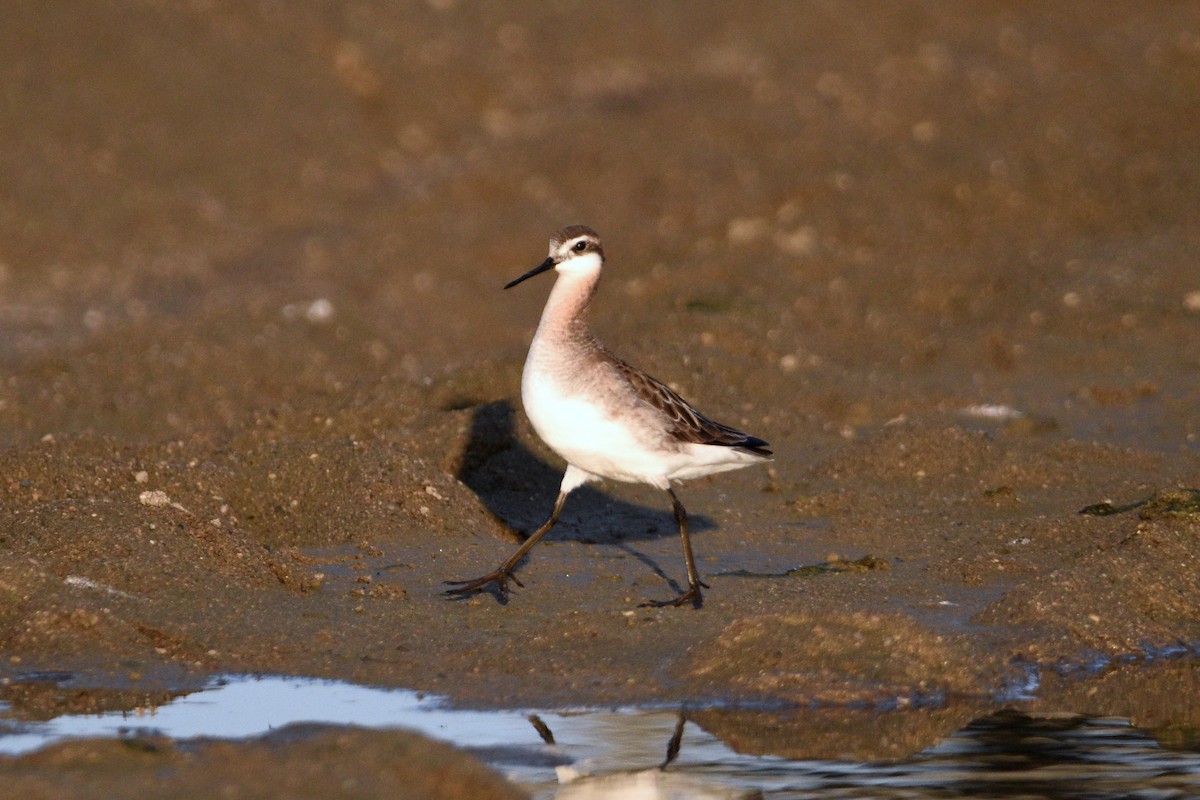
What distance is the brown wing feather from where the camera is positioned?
8320 mm

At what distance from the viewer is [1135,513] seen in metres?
9.33

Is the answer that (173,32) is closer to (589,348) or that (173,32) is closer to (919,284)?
(919,284)

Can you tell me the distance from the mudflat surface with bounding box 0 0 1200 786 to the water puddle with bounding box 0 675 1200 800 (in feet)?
0.65

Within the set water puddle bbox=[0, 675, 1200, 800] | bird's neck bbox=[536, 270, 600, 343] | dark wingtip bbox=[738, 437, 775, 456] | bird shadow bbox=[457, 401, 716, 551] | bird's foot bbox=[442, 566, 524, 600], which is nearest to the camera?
water puddle bbox=[0, 675, 1200, 800]

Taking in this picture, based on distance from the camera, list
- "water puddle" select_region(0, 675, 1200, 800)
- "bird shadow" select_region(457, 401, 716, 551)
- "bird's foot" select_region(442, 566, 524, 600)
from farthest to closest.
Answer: "bird shadow" select_region(457, 401, 716, 551) → "bird's foot" select_region(442, 566, 524, 600) → "water puddle" select_region(0, 675, 1200, 800)

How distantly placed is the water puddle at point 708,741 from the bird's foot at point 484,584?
51.7 inches

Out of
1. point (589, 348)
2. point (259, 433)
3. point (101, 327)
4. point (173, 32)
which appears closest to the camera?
point (589, 348)

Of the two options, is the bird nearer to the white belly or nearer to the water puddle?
the white belly

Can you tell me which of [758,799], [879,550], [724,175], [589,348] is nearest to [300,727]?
[758,799]

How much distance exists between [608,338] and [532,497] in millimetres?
3649

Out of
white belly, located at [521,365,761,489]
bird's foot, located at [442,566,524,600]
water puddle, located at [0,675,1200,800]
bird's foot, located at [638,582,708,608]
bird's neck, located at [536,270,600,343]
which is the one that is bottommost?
water puddle, located at [0,675,1200,800]

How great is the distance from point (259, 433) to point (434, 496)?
251 cm

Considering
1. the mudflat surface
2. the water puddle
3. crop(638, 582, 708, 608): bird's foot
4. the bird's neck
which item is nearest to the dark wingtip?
the mudflat surface

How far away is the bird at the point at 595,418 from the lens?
8039 mm
